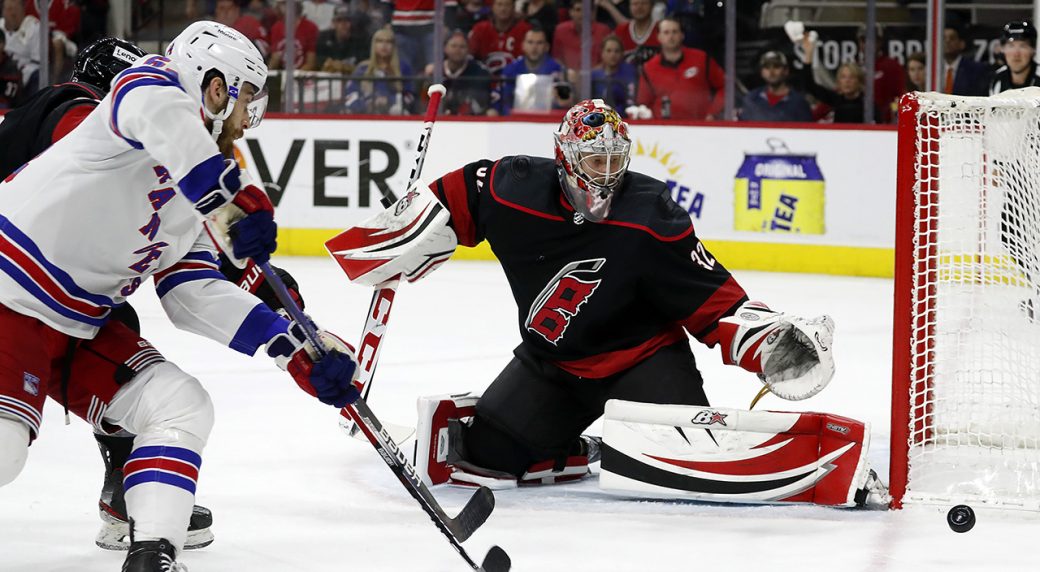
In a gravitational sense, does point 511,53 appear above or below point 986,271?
above

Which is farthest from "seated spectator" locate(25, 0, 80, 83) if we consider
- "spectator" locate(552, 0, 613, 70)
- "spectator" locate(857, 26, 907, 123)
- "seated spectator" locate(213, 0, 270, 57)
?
"spectator" locate(857, 26, 907, 123)

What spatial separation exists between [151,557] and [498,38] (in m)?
5.89

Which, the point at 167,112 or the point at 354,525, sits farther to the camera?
the point at 354,525

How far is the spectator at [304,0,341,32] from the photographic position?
7969 millimetres

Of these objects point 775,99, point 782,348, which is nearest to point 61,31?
point 775,99

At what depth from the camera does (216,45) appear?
97.1 inches

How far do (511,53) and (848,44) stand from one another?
1701mm

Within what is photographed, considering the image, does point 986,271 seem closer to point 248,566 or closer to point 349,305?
point 248,566

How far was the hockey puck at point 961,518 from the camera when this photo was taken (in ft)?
9.55

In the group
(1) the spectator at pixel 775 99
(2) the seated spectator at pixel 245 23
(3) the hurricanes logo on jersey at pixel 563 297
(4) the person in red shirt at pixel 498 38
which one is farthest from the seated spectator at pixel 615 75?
(3) the hurricanes logo on jersey at pixel 563 297

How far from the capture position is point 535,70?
780 cm

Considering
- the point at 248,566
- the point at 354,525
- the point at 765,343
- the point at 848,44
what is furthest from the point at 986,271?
the point at 848,44

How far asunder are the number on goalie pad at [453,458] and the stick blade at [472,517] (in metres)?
0.59

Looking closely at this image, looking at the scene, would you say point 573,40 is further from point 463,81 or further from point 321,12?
point 321,12
